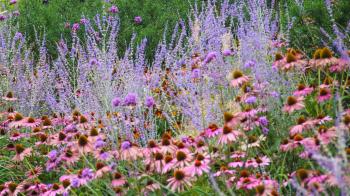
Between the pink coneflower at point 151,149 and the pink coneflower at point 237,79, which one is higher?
Answer: the pink coneflower at point 237,79

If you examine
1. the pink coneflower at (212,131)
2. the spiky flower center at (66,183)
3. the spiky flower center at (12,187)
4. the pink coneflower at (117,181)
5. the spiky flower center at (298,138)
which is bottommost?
the spiky flower center at (12,187)

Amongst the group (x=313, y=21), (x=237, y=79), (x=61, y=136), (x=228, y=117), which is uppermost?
(x=313, y=21)

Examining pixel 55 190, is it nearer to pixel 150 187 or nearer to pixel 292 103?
pixel 150 187

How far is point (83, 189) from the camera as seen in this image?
330 centimetres

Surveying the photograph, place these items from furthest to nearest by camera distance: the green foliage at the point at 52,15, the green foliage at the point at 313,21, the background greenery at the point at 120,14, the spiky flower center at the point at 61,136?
the green foliage at the point at 52,15, the background greenery at the point at 120,14, the green foliage at the point at 313,21, the spiky flower center at the point at 61,136

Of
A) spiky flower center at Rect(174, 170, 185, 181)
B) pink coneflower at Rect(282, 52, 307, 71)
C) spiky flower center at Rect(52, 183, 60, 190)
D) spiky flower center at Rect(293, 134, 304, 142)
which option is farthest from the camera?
spiky flower center at Rect(52, 183, 60, 190)

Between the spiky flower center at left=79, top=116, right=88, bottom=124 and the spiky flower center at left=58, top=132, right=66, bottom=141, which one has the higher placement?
the spiky flower center at left=79, top=116, right=88, bottom=124

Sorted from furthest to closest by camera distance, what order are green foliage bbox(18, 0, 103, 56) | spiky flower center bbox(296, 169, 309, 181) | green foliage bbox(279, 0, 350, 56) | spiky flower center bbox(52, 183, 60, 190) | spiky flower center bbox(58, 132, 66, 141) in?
green foliage bbox(18, 0, 103, 56), green foliage bbox(279, 0, 350, 56), spiky flower center bbox(58, 132, 66, 141), spiky flower center bbox(52, 183, 60, 190), spiky flower center bbox(296, 169, 309, 181)

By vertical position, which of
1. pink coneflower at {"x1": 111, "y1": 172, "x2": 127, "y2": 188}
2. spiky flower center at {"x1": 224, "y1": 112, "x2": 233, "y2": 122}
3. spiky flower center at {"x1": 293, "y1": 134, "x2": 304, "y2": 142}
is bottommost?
pink coneflower at {"x1": 111, "y1": 172, "x2": 127, "y2": 188}

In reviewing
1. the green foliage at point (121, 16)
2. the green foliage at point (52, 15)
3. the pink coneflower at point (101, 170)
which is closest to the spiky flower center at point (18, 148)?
the pink coneflower at point (101, 170)

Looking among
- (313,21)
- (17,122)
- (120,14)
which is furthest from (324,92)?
(120,14)

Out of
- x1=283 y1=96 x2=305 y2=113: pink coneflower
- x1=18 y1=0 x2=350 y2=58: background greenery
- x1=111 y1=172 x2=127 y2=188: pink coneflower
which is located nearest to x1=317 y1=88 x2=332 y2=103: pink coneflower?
x1=283 y1=96 x2=305 y2=113: pink coneflower

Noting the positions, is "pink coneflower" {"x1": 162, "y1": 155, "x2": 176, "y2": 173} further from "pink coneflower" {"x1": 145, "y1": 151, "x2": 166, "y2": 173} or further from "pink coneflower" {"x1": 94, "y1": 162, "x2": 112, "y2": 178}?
"pink coneflower" {"x1": 94, "y1": 162, "x2": 112, "y2": 178}

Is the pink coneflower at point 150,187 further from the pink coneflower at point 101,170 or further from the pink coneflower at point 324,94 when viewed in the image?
the pink coneflower at point 324,94
